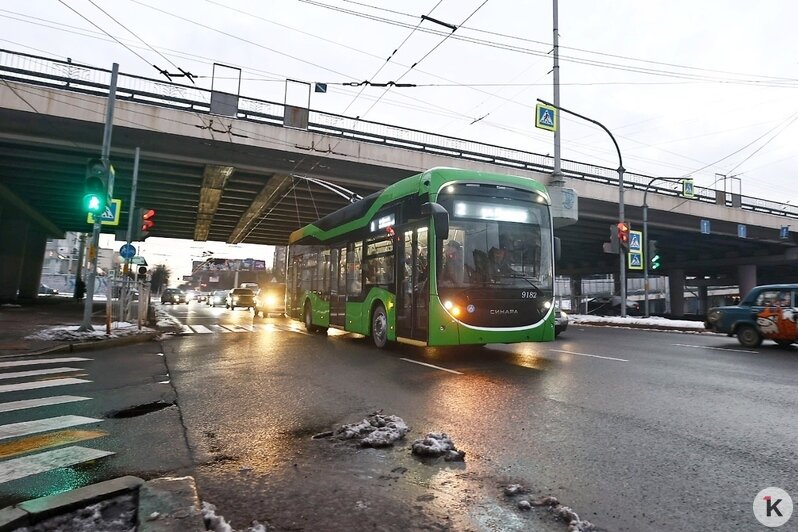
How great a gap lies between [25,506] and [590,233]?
40.4 meters

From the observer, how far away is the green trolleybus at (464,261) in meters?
8.71

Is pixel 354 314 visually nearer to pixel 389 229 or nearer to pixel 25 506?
pixel 389 229

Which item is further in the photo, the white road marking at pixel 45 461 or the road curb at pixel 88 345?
the road curb at pixel 88 345

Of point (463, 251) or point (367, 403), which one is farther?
point (463, 251)

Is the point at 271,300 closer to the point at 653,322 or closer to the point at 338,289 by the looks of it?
the point at 338,289

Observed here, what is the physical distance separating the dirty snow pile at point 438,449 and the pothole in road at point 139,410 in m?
3.37

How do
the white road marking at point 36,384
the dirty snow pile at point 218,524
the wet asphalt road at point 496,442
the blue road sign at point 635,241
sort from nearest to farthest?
the dirty snow pile at point 218,524 → the wet asphalt road at point 496,442 → the white road marking at point 36,384 → the blue road sign at point 635,241

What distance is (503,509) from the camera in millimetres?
2986

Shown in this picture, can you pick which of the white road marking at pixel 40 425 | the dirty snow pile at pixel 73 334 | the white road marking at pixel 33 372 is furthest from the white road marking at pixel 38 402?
the dirty snow pile at pixel 73 334

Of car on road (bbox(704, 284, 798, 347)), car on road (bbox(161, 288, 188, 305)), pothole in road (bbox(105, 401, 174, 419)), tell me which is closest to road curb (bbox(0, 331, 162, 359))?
pothole in road (bbox(105, 401, 174, 419))

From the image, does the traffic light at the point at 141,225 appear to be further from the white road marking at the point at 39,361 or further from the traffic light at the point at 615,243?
the traffic light at the point at 615,243

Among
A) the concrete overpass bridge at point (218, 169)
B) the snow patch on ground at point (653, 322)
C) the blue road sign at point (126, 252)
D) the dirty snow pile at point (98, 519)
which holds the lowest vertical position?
the dirty snow pile at point (98, 519)

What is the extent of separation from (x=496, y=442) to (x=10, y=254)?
114ft

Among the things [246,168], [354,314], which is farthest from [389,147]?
[354,314]
